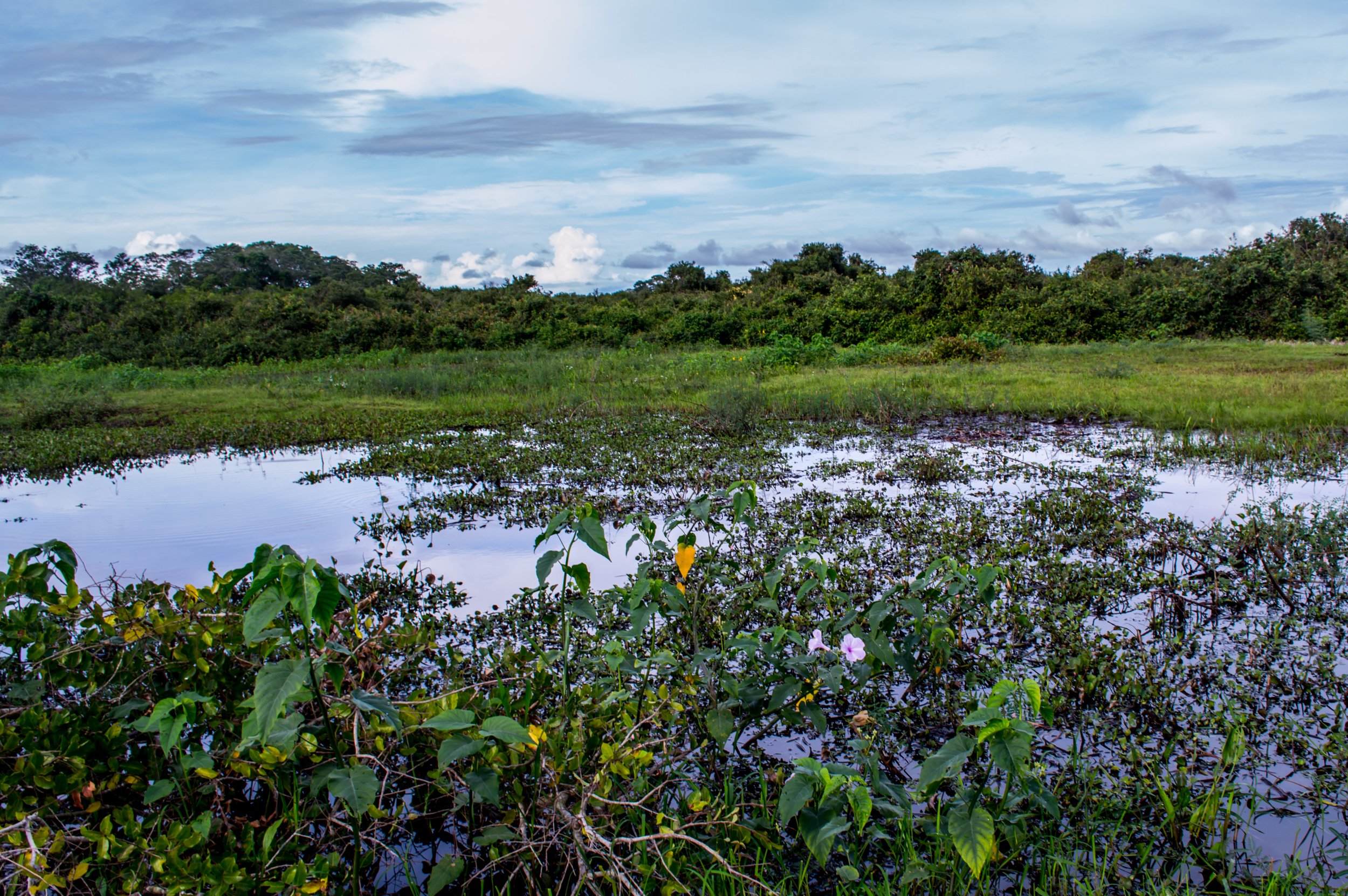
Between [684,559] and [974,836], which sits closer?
[974,836]

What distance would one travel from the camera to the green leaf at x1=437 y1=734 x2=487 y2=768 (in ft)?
5.85

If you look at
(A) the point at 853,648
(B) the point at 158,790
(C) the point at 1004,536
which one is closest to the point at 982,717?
(A) the point at 853,648

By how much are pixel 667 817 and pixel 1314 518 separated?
474cm

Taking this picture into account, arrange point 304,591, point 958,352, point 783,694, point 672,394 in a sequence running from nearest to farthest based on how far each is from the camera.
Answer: point 304,591 < point 783,694 < point 672,394 < point 958,352

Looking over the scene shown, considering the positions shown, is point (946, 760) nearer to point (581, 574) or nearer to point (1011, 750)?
point (1011, 750)

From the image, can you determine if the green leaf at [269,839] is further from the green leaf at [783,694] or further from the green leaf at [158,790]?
the green leaf at [783,694]

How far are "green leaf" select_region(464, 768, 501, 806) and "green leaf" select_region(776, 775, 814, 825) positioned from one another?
646mm

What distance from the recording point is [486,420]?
1089 centimetres

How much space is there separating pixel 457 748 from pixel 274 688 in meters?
0.42

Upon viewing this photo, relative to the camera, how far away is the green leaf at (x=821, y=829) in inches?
69.7

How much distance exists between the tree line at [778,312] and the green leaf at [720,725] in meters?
20.5

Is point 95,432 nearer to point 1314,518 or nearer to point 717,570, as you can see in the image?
point 717,570

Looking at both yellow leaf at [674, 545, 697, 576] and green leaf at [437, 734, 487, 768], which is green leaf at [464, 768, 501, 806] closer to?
green leaf at [437, 734, 487, 768]

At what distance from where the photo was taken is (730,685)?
242 cm
